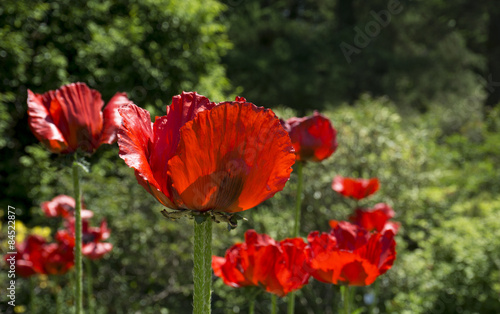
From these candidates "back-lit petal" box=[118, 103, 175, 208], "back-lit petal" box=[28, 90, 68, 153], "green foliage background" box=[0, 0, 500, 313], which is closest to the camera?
"back-lit petal" box=[118, 103, 175, 208]

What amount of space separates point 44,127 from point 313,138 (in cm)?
75

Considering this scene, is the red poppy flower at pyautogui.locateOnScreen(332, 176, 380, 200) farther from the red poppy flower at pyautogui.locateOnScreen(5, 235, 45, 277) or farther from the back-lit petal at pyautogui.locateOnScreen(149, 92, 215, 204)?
the back-lit petal at pyautogui.locateOnScreen(149, 92, 215, 204)

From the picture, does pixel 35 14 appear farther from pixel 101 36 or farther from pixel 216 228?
pixel 216 228

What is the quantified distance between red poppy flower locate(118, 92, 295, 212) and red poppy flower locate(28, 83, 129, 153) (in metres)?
0.56

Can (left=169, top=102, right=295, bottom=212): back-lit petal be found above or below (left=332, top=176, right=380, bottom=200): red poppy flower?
below

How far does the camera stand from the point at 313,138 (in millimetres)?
1483

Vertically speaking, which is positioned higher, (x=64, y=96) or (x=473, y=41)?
(x=473, y=41)

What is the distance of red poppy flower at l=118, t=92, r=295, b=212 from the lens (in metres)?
0.60

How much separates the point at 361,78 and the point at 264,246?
1413 centimetres

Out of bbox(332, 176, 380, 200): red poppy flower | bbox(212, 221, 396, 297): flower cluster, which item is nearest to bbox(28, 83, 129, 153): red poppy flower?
bbox(212, 221, 396, 297): flower cluster

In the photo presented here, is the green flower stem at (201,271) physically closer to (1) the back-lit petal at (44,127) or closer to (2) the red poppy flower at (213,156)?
(2) the red poppy flower at (213,156)

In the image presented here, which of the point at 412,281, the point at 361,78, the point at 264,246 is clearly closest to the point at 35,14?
the point at 412,281

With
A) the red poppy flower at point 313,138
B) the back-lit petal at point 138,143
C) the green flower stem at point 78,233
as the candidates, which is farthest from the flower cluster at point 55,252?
the back-lit petal at point 138,143

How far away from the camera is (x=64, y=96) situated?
1.21m
